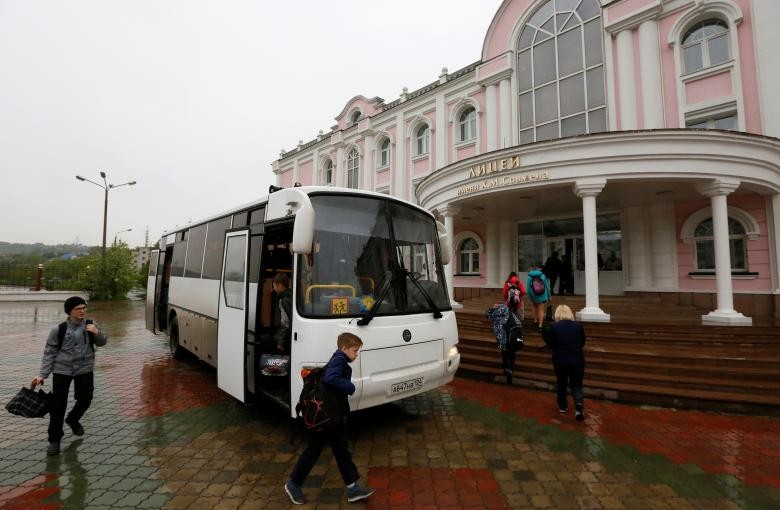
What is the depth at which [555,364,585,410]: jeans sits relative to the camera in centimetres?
519

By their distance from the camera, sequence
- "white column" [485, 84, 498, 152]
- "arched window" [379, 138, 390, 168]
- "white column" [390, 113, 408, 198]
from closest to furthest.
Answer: "white column" [485, 84, 498, 152] → "white column" [390, 113, 408, 198] → "arched window" [379, 138, 390, 168]

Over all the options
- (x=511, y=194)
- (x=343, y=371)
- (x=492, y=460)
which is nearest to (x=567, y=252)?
(x=511, y=194)

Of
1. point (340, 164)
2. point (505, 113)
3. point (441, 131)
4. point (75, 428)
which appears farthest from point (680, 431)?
point (340, 164)

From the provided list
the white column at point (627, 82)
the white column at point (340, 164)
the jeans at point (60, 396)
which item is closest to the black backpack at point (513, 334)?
the jeans at point (60, 396)

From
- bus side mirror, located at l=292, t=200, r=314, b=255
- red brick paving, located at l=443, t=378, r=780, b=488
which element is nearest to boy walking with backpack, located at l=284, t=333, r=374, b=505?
bus side mirror, located at l=292, t=200, r=314, b=255

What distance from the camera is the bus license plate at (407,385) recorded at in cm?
432

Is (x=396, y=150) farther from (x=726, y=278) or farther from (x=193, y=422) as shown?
(x=193, y=422)

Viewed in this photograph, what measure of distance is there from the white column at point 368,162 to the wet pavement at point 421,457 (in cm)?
1605

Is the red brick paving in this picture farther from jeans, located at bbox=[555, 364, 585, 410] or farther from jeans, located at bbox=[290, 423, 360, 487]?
jeans, located at bbox=[290, 423, 360, 487]

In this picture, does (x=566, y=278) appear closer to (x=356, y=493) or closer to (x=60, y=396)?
(x=356, y=493)

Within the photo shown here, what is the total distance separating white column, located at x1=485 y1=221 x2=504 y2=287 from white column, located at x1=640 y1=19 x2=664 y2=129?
6048mm

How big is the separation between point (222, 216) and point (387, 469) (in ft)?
16.5

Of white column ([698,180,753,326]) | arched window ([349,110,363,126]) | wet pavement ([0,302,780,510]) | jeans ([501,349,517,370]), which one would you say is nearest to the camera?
wet pavement ([0,302,780,510])

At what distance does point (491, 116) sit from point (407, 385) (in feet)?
44.1
